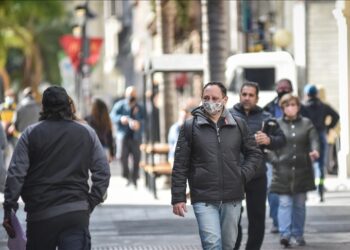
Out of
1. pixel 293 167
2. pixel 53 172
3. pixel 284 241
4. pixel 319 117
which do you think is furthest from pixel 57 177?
pixel 319 117

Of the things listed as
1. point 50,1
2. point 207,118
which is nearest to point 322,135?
point 207,118

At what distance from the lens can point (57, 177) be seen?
999cm

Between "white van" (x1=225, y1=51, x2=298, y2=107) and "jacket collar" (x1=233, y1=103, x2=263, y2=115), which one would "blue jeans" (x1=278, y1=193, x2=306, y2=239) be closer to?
"jacket collar" (x1=233, y1=103, x2=263, y2=115)

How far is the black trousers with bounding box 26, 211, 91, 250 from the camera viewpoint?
390 inches

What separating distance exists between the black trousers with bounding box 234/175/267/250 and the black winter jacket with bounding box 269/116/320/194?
4.09 feet

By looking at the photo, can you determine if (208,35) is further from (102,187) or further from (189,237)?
(102,187)

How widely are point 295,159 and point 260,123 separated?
1065mm

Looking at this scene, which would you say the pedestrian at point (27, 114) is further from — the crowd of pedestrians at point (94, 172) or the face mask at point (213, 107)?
the face mask at point (213, 107)

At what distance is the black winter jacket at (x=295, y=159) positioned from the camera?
14.9 meters

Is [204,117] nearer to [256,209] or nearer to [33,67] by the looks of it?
[256,209]

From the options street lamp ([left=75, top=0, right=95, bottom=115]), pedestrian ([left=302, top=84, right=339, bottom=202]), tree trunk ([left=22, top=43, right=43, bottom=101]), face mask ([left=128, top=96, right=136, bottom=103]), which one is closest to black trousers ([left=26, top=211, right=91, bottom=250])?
pedestrian ([left=302, top=84, right=339, bottom=202])

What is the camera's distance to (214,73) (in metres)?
23.5

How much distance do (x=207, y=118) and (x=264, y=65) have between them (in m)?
14.3

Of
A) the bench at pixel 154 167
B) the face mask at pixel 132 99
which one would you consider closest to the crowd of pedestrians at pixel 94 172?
the bench at pixel 154 167
